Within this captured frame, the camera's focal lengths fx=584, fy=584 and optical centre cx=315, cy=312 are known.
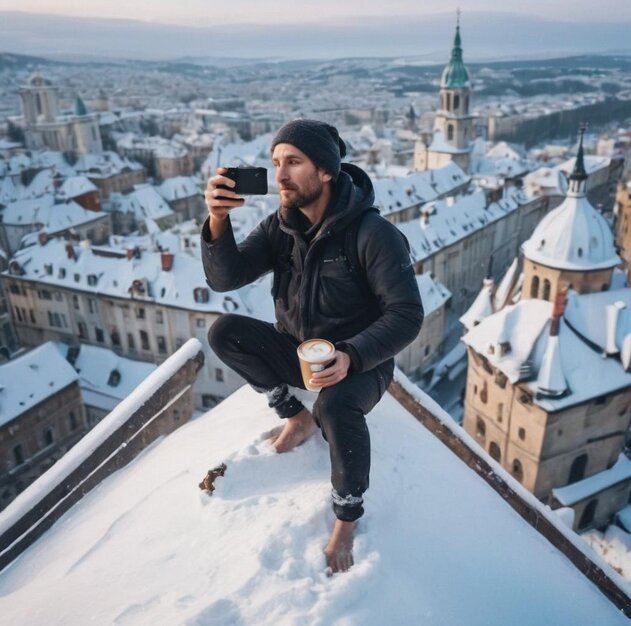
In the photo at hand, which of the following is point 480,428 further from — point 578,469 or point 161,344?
→ point 161,344

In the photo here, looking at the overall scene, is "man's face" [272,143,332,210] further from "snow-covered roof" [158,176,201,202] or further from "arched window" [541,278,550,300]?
"snow-covered roof" [158,176,201,202]

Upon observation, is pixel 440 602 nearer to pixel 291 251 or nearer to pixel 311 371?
pixel 311 371

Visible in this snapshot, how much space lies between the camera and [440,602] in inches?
159

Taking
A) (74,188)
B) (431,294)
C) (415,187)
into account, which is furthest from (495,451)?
(74,188)

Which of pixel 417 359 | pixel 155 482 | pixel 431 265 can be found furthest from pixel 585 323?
pixel 155 482

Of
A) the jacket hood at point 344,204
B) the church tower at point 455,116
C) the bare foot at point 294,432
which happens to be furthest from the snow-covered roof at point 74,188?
the jacket hood at point 344,204

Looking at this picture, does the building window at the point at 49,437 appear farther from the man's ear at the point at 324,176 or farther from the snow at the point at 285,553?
the man's ear at the point at 324,176

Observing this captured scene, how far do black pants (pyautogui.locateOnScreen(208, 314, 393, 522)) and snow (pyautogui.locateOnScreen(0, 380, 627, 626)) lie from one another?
1.20 feet

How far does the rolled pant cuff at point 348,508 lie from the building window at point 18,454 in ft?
74.3

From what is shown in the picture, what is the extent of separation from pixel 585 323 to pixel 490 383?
421cm

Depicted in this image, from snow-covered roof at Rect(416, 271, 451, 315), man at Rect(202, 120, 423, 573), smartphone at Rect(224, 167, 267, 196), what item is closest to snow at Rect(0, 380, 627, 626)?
man at Rect(202, 120, 423, 573)

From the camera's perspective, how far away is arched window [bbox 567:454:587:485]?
73.5ft

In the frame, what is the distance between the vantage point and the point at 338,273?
4805 millimetres

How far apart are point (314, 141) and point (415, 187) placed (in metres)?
49.5
